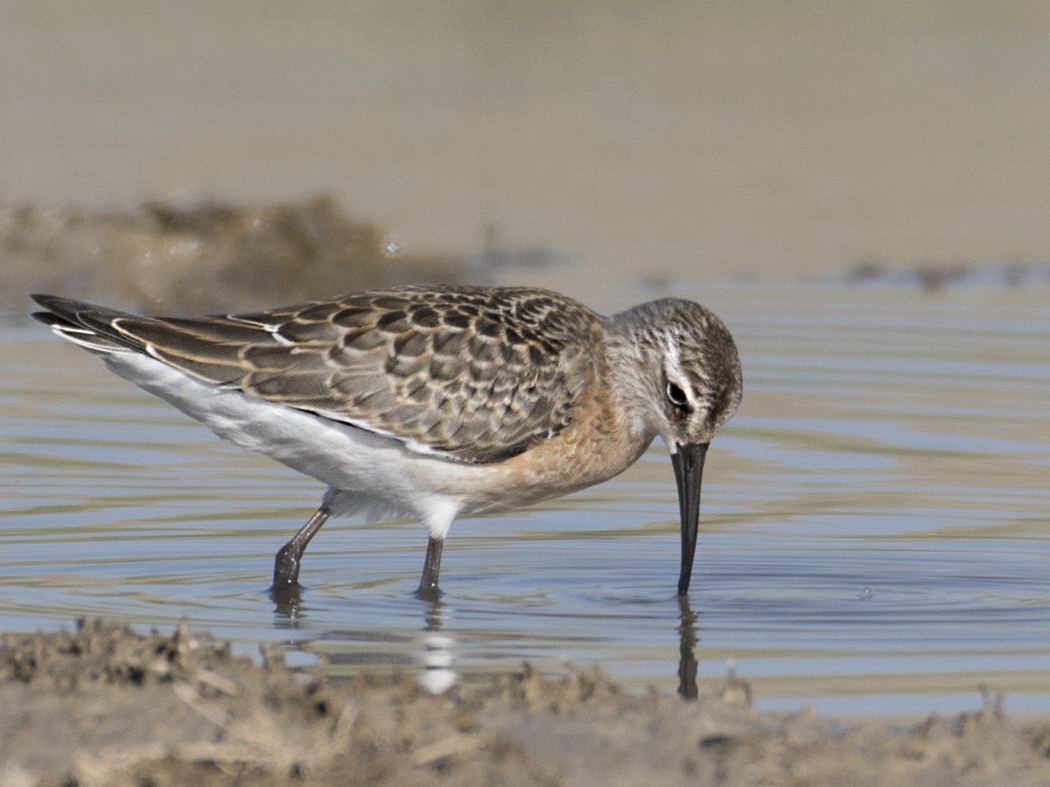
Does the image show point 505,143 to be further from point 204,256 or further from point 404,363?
point 404,363

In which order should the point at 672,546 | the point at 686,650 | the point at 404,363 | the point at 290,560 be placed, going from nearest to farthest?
the point at 686,650
the point at 404,363
the point at 290,560
the point at 672,546

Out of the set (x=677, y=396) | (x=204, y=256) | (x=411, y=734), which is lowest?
(x=411, y=734)

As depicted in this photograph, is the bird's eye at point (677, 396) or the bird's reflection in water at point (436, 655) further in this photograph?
the bird's eye at point (677, 396)

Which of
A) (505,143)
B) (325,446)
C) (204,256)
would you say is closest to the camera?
(325,446)

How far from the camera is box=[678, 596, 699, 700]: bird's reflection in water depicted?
7.59 metres

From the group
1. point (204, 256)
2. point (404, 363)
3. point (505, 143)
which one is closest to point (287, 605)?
point (404, 363)

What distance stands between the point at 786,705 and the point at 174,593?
128 inches

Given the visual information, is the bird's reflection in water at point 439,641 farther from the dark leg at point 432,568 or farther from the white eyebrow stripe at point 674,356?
the white eyebrow stripe at point 674,356

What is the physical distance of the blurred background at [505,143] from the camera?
18.9 meters

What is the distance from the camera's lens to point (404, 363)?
957cm

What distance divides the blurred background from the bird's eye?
8.02m

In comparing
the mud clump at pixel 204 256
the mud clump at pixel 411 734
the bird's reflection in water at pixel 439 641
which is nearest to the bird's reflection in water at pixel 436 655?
the bird's reflection in water at pixel 439 641

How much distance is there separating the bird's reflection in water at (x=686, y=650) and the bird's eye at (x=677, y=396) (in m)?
0.98

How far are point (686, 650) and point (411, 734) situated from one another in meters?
2.41
